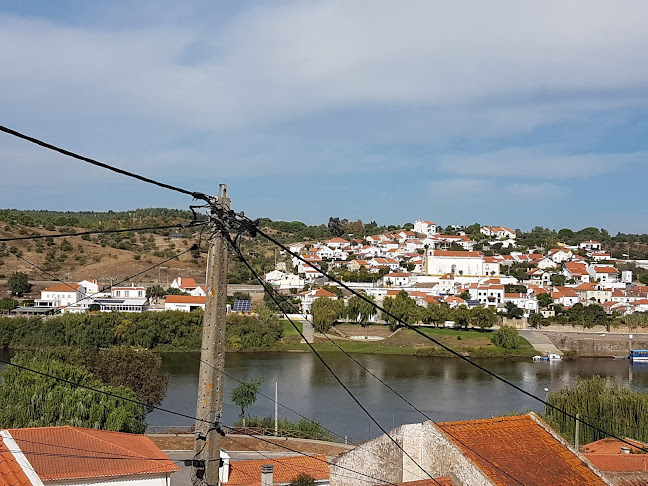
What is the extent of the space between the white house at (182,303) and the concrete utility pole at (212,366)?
139 feet

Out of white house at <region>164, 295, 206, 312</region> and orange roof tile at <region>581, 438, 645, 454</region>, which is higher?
white house at <region>164, 295, 206, 312</region>

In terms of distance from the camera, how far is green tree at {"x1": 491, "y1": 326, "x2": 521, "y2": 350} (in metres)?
40.8

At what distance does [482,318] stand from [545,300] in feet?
30.2

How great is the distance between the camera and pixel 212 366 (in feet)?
13.1

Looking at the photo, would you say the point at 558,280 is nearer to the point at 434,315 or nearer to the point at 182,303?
the point at 434,315

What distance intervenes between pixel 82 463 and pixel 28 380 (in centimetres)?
739

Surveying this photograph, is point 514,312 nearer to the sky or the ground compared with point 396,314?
nearer to the sky

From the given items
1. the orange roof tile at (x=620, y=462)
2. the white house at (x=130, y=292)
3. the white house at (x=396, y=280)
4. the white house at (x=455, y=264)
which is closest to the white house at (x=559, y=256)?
the white house at (x=455, y=264)

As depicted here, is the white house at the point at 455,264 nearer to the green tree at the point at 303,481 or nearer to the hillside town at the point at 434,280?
the hillside town at the point at 434,280

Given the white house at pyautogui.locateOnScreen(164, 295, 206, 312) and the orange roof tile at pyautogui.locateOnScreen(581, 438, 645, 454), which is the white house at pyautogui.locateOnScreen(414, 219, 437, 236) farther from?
the orange roof tile at pyautogui.locateOnScreen(581, 438, 645, 454)

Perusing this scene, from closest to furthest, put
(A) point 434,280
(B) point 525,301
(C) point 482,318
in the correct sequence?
(C) point 482,318, (B) point 525,301, (A) point 434,280

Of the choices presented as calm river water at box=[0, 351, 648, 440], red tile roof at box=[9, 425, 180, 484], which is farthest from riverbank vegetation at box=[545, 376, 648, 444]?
red tile roof at box=[9, 425, 180, 484]

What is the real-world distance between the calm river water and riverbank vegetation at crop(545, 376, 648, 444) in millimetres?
4075

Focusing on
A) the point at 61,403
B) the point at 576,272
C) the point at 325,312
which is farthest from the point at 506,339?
the point at 61,403
